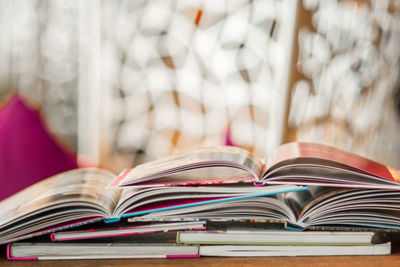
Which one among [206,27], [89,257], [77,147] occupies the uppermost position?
[206,27]

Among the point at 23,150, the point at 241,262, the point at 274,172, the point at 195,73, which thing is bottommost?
the point at 241,262

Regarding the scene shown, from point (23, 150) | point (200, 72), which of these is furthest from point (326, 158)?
point (200, 72)

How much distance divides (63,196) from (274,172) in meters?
0.32

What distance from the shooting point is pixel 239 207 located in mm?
682

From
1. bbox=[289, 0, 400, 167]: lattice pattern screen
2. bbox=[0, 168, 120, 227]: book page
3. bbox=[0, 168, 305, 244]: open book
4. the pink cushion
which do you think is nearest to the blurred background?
bbox=[289, 0, 400, 167]: lattice pattern screen

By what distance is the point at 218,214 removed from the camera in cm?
68

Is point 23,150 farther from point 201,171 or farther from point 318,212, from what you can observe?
point 318,212

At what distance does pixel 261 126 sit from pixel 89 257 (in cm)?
291

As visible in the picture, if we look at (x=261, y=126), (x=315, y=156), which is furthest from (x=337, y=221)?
(x=261, y=126)

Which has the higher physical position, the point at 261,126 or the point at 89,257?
the point at 261,126

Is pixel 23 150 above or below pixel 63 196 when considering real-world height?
above

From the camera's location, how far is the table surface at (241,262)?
0.64 m

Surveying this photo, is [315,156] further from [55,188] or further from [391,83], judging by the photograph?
[391,83]

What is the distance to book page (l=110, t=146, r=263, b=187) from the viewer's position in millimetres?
669
